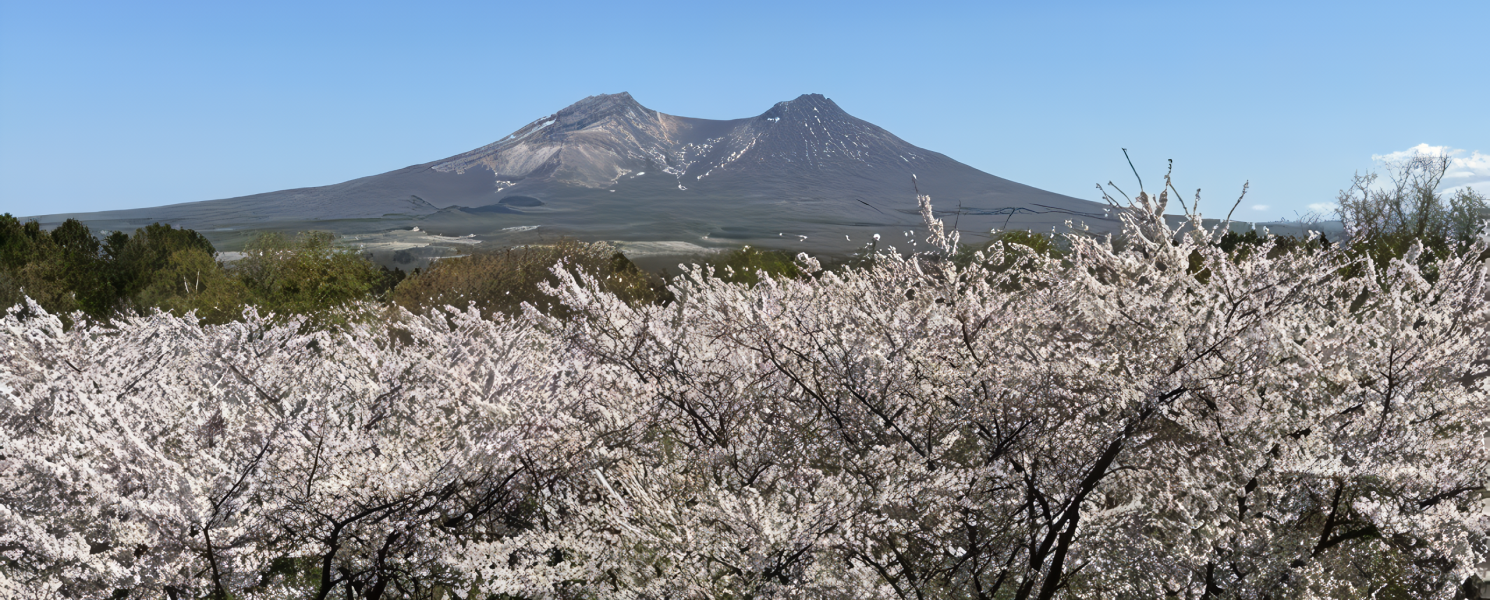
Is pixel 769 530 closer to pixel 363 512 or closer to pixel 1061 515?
pixel 1061 515

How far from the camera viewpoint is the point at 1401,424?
6.58m

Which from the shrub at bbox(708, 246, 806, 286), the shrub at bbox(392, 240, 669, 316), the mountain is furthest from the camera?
the mountain

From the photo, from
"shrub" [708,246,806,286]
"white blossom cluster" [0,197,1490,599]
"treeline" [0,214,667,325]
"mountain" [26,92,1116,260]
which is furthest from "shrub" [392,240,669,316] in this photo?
"mountain" [26,92,1116,260]

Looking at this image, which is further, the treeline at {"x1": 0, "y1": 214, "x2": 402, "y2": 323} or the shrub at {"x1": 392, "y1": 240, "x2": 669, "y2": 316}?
the treeline at {"x1": 0, "y1": 214, "x2": 402, "y2": 323}

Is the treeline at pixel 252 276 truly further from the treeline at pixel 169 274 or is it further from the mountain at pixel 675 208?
the mountain at pixel 675 208

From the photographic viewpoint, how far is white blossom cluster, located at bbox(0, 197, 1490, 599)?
6.04m

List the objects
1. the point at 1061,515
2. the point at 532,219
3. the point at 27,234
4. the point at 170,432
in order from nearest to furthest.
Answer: the point at 1061,515 < the point at 170,432 < the point at 27,234 < the point at 532,219

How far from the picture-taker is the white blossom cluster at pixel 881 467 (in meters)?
6.04

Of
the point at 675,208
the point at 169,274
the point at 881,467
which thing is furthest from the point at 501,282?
the point at 675,208

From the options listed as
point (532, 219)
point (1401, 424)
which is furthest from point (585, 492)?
point (532, 219)

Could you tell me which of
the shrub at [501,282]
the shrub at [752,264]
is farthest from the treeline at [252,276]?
the shrub at [752,264]

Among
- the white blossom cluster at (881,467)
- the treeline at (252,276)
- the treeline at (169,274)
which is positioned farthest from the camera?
the treeline at (169,274)

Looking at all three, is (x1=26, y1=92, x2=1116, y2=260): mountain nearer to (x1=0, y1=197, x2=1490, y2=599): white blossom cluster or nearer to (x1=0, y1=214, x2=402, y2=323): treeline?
(x1=0, y1=214, x2=402, y2=323): treeline

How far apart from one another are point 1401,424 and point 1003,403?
297 cm
